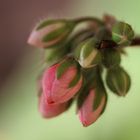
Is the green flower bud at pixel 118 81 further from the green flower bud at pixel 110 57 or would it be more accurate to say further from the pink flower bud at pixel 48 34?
the pink flower bud at pixel 48 34

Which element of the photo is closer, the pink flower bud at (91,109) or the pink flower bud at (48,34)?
the pink flower bud at (91,109)

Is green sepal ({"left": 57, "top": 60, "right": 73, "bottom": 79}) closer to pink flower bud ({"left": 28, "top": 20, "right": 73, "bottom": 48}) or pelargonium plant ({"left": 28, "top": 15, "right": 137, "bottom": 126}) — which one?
pelargonium plant ({"left": 28, "top": 15, "right": 137, "bottom": 126})

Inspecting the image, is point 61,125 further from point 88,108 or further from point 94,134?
point 88,108

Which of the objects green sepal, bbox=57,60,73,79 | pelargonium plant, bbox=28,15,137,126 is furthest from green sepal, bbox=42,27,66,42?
green sepal, bbox=57,60,73,79

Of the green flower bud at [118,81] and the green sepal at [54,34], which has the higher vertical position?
the green sepal at [54,34]

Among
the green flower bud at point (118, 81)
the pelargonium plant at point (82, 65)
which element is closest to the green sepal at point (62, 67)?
the pelargonium plant at point (82, 65)

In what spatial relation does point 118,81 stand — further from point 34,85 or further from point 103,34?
point 34,85

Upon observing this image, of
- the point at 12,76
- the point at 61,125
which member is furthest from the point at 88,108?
the point at 12,76

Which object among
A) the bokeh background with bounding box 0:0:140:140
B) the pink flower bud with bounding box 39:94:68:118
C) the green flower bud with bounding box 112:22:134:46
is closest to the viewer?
the green flower bud with bounding box 112:22:134:46

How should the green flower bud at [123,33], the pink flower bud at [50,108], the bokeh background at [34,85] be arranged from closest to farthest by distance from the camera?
the green flower bud at [123,33] < the pink flower bud at [50,108] < the bokeh background at [34,85]
